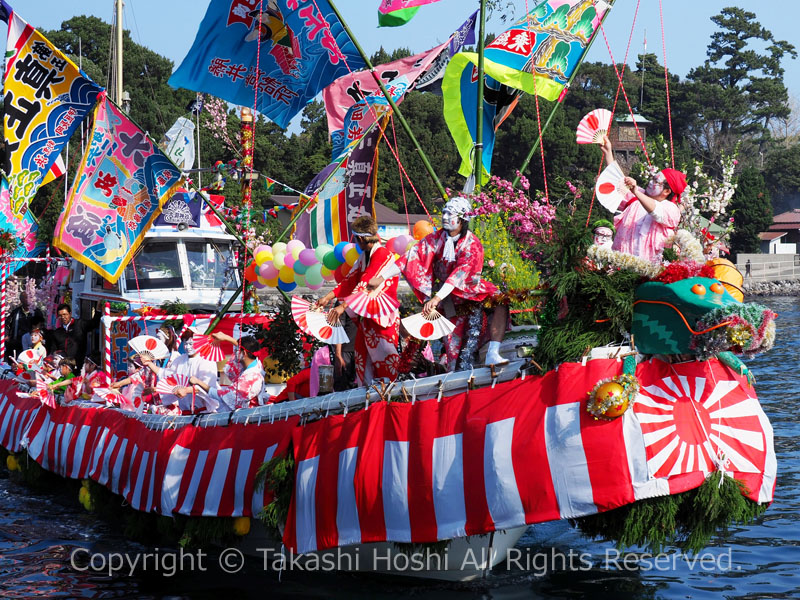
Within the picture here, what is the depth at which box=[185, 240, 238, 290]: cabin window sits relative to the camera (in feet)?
47.8

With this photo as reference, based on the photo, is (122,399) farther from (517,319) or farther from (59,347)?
(517,319)

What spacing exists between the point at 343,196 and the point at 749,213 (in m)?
56.3

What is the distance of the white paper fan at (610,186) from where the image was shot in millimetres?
7434

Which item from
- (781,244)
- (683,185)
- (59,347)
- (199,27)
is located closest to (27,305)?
(59,347)

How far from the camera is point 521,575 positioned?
8.75 m

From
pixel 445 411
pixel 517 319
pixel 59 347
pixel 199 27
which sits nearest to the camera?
pixel 445 411

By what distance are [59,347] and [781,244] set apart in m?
65.3

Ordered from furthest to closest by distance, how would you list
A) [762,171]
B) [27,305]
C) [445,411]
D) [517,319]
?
[762,171] < [27,305] < [517,319] < [445,411]

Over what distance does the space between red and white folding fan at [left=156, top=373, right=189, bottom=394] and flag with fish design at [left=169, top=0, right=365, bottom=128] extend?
123 inches

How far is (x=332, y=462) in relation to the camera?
7.54m

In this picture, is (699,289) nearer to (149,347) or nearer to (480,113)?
(480,113)

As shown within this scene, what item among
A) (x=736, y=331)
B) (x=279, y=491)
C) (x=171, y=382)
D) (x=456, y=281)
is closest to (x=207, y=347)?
(x=171, y=382)

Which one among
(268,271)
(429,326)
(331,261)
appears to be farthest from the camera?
(268,271)

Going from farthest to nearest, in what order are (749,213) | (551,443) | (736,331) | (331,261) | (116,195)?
1. (749,213)
2. (116,195)
3. (331,261)
4. (551,443)
5. (736,331)
